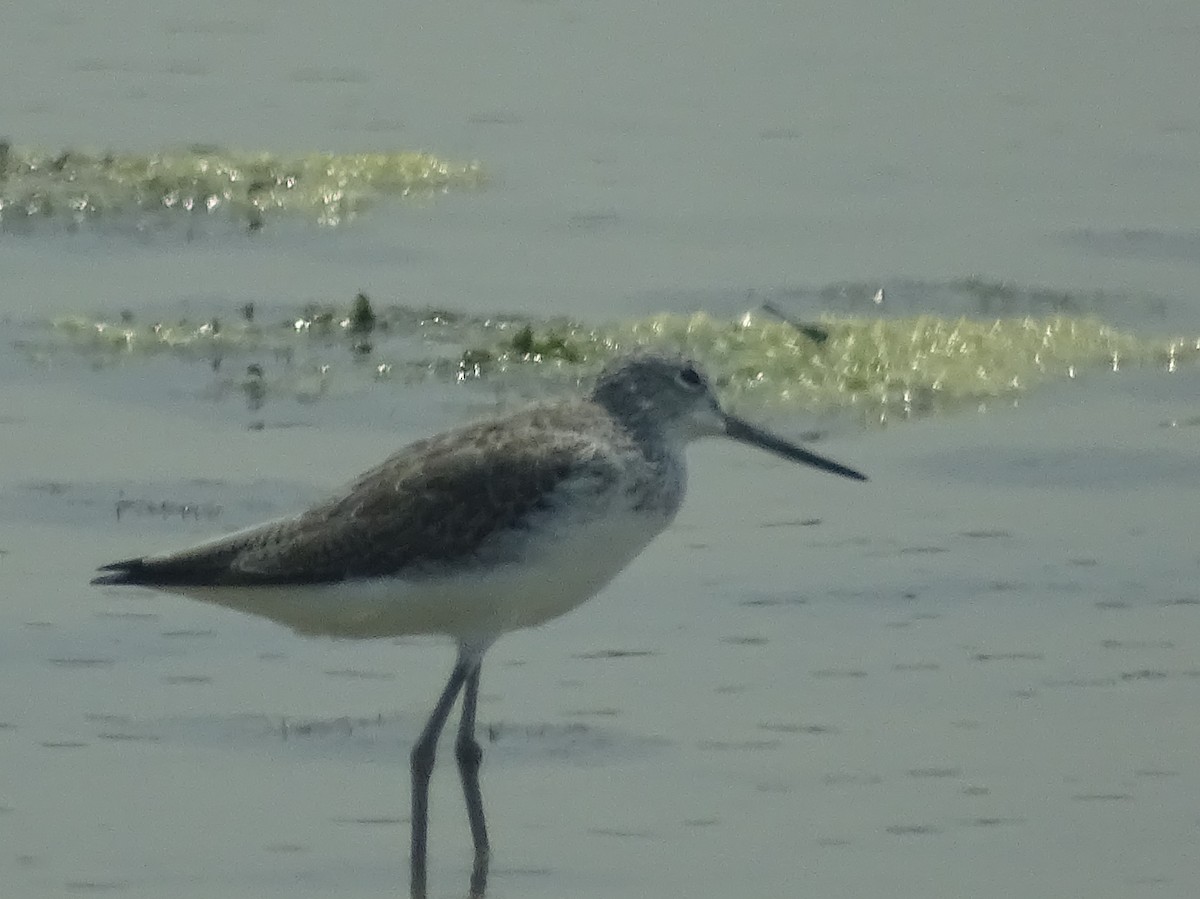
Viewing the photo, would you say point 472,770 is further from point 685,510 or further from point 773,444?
point 685,510

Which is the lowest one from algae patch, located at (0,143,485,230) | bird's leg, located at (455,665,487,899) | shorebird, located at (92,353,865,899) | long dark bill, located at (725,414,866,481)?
bird's leg, located at (455,665,487,899)

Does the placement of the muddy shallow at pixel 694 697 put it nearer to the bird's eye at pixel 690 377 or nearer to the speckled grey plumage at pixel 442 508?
the speckled grey plumage at pixel 442 508

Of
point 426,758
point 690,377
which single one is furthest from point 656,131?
point 426,758

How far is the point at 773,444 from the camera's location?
8.28 m

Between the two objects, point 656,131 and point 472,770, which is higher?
point 656,131

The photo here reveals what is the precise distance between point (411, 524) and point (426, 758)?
0.60 m

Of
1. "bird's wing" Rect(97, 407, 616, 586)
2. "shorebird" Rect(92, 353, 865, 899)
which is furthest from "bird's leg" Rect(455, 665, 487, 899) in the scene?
"bird's wing" Rect(97, 407, 616, 586)

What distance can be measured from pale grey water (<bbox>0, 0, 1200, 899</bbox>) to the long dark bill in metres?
0.55

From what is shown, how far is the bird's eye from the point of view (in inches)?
312

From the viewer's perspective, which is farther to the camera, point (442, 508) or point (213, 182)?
point (213, 182)

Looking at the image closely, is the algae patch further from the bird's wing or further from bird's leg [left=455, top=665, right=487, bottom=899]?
bird's leg [left=455, top=665, right=487, bottom=899]

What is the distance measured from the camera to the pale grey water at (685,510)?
7.20 meters

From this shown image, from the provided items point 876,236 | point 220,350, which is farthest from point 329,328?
point 876,236

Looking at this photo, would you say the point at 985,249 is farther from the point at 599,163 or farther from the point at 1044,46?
the point at 1044,46
